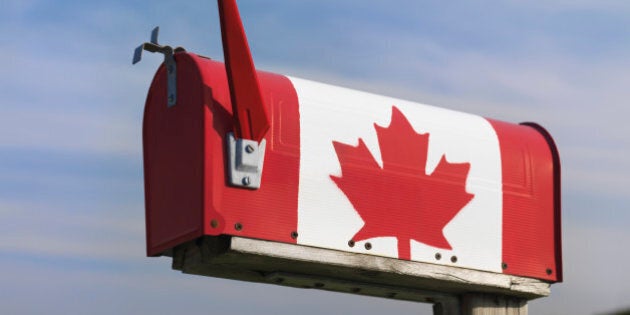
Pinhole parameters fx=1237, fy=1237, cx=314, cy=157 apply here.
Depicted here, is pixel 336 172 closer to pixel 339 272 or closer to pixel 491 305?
pixel 339 272

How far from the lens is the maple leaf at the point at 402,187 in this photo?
20.6 feet

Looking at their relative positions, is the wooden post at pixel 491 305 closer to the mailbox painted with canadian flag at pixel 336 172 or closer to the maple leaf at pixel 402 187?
the mailbox painted with canadian flag at pixel 336 172

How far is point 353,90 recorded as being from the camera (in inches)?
259

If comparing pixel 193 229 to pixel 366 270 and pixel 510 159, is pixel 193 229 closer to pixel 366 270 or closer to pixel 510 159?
pixel 366 270

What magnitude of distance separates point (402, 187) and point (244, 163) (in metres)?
0.94

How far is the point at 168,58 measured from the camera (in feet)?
20.9

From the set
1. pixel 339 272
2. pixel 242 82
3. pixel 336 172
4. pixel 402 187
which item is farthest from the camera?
pixel 402 187

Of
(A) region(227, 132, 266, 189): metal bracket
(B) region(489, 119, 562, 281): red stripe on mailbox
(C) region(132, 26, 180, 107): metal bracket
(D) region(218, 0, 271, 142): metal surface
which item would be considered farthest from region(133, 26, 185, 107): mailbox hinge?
(B) region(489, 119, 562, 281): red stripe on mailbox

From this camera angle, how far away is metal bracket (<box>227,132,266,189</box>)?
5.92 m

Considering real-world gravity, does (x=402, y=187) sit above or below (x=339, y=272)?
above

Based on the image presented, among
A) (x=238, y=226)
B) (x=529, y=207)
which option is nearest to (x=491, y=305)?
(x=529, y=207)

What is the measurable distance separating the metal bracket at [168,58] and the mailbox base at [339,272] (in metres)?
0.77

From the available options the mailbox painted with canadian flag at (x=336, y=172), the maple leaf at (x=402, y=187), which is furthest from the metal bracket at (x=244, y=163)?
the maple leaf at (x=402, y=187)

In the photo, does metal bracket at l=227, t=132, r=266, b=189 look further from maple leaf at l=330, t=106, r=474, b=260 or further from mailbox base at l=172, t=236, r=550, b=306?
maple leaf at l=330, t=106, r=474, b=260
